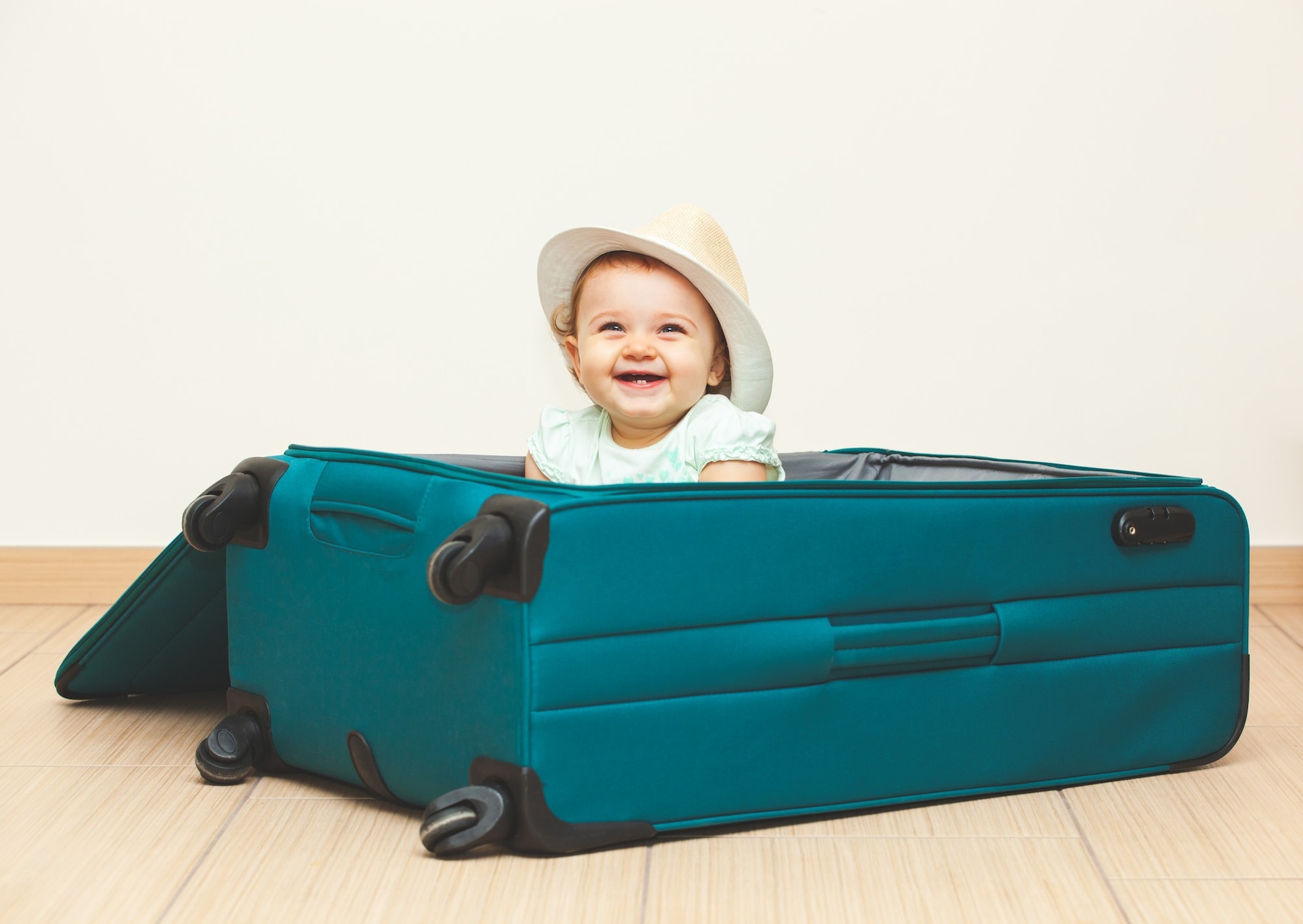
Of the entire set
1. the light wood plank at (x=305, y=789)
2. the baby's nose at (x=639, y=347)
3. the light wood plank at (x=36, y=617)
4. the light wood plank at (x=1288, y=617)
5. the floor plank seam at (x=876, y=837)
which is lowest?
the light wood plank at (x=36, y=617)

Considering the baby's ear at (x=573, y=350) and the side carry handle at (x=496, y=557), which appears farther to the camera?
the baby's ear at (x=573, y=350)

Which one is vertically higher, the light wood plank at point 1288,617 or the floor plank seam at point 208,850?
the floor plank seam at point 208,850

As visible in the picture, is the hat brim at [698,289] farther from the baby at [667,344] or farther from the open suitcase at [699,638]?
the open suitcase at [699,638]

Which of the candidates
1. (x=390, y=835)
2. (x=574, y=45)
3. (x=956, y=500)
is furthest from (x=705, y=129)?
(x=390, y=835)

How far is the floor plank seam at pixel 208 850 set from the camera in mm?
889

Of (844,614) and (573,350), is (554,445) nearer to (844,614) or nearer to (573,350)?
(573,350)

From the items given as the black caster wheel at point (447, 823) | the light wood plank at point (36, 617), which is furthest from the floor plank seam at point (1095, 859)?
the light wood plank at point (36, 617)

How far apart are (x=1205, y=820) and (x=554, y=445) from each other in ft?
2.31

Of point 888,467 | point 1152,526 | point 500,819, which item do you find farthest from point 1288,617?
point 500,819

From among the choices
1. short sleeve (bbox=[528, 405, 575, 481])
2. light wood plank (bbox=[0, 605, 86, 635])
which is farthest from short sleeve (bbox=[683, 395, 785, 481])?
light wood plank (bbox=[0, 605, 86, 635])

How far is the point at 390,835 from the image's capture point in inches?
39.9

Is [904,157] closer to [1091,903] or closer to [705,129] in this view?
[705,129]

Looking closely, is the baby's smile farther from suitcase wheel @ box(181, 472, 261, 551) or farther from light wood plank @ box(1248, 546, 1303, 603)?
light wood plank @ box(1248, 546, 1303, 603)

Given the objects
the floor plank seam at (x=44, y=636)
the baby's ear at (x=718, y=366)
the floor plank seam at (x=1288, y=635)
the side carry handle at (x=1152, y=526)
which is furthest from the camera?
the floor plank seam at (x=1288, y=635)
